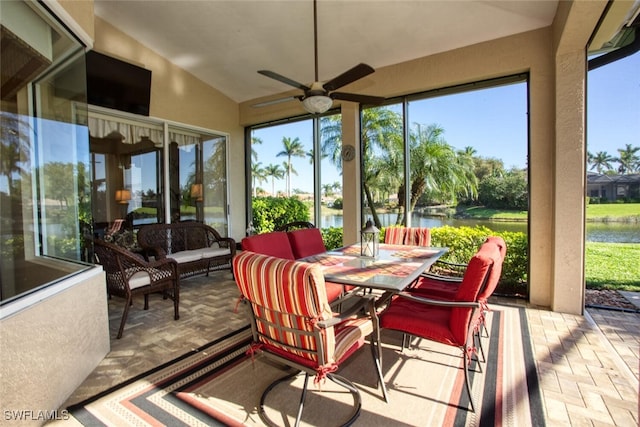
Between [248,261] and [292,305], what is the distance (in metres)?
0.32

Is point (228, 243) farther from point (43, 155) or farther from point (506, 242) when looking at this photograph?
point (506, 242)

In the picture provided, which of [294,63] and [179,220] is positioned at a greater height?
[294,63]

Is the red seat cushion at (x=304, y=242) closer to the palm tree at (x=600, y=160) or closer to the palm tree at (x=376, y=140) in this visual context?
the palm tree at (x=376, y=140)

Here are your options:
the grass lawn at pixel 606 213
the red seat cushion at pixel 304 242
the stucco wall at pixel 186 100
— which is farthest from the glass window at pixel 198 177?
the grass lawn at pixel 606 213

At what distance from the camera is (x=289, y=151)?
6.17 metres

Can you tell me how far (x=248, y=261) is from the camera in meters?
1.64

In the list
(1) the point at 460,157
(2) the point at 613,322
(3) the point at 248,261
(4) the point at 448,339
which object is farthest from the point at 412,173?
(3) the point at 248,261

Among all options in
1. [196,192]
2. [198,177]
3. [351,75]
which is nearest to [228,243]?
[196,192]

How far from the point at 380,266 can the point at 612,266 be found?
345 centimetres

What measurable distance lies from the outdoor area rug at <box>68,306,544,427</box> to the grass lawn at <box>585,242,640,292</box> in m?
2.01

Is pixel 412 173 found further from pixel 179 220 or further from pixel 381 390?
pixel 179 220

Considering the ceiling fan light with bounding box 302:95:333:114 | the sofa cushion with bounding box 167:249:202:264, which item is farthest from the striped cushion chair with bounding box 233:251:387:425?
the sofa cushion with bounding box 167:249:202:264

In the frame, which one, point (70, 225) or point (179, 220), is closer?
point (70, 225)

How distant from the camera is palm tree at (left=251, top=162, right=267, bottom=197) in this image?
22.0 ft
